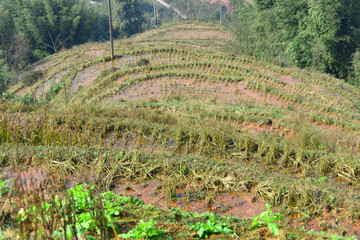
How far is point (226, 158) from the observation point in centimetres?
688

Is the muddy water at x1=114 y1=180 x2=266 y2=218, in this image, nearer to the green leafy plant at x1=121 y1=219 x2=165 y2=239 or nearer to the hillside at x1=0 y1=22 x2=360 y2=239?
the hillside at x1=0 y1=22 x2=360 y2=239

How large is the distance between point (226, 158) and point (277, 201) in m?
2.04

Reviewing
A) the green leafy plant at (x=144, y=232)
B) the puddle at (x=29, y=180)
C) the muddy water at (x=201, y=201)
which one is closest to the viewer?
the puddle at (x=29, y=180)

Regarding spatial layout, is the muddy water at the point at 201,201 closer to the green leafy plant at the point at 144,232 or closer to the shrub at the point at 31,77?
the green leafy plant at the point at 144,232

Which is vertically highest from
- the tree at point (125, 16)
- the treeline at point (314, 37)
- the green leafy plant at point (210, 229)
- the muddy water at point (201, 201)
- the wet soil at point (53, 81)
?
the tree at point (125, 16)

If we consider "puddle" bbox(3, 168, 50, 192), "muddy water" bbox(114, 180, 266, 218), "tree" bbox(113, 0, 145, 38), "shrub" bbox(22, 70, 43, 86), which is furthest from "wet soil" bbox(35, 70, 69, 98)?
"tree" bbox(113, 0, 145, 38)

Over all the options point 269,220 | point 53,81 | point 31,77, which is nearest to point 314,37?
point 53,81

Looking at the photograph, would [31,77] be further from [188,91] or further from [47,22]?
[47,22]

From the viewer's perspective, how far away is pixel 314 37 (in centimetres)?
2605

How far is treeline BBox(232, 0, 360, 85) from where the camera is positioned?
24031 mm

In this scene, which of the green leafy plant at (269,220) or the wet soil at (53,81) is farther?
the wet soil at (53,81)

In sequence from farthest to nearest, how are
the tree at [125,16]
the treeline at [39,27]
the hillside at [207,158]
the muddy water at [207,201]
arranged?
the tree at [125,16] < the treeline at [39,27] < the hillside at [207,158] < the muddy water at [207,201]

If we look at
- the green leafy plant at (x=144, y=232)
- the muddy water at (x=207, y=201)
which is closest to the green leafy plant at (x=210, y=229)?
the green leafy plant at (x=144, y=232)

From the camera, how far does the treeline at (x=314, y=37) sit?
78.8ft
